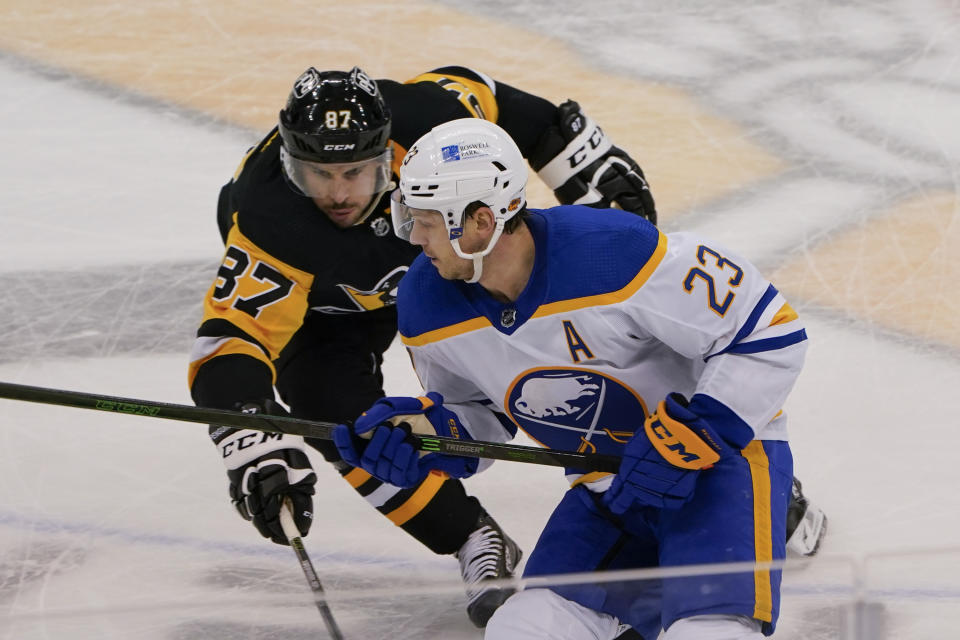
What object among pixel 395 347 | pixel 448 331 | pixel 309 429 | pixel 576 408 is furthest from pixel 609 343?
pixel 395 347

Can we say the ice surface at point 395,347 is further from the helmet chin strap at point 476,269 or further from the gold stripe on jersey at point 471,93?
the gold stripe on jersey at point 471,93

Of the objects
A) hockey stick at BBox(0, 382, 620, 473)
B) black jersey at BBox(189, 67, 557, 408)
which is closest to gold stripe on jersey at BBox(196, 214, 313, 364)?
black jersey at BBox(189, 67, 557, 408)

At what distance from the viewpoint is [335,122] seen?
105 inches

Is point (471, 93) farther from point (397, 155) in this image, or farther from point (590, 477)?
point (590, 477)

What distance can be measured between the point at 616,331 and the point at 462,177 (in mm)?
358

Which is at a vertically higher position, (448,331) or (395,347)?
(448,331)

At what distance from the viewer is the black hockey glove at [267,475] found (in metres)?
2.63

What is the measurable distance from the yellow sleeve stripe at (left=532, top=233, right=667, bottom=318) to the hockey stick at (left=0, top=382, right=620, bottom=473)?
265mm

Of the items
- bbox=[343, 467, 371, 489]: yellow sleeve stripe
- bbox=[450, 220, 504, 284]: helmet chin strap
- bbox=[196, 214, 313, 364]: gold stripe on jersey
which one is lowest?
bbox=[343, 467, 371, 489]: yellow sleeve stripe

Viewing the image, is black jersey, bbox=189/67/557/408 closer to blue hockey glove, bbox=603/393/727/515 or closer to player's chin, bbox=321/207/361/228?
player's chin, bbox=321/207/361/228

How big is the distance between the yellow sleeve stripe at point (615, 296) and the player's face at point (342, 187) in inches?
25.2

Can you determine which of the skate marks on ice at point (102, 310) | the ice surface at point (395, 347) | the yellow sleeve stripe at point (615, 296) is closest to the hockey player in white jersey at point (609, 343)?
the yellow sleeve stripe at point (615, 296)

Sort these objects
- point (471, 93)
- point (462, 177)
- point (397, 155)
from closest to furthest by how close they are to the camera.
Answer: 1. point (462, 177)
2. point (397, 155)
3. point (471, 93)

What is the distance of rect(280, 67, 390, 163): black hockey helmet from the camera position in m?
2.66
